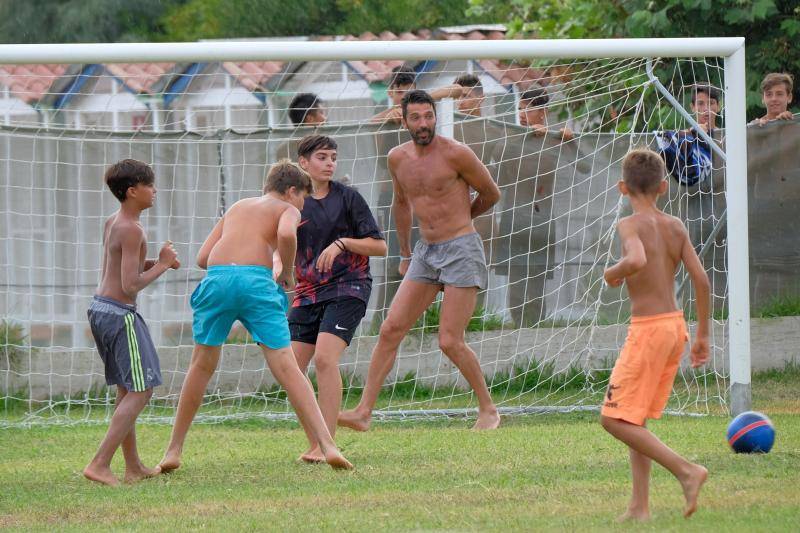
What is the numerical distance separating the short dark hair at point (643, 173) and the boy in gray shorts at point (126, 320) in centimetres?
248

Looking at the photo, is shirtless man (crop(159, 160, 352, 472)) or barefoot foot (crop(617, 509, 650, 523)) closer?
barefoot foot (crop(617, 509, 650, 523))

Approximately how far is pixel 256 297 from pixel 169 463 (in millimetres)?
1014

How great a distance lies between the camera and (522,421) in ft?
29.4

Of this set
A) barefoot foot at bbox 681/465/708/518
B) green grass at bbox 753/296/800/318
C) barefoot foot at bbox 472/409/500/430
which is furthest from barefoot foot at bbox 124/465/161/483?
green grass at bbox 753/296/800/318

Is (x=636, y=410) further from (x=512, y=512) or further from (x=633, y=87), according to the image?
(x=633, y=87)

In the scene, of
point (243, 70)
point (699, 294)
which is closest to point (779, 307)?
point (699, 294)

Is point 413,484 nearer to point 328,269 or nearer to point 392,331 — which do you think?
point 328,269

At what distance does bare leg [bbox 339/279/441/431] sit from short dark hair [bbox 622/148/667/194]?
3045 mm

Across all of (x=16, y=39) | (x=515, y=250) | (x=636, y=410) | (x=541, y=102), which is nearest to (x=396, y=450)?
(x=636, y=410)

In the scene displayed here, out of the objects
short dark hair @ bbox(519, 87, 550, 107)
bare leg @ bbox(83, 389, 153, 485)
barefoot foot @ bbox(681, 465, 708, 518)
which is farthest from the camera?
short dark hair @ bbox(519, 87, 550, 107)

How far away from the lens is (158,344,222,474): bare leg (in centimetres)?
684

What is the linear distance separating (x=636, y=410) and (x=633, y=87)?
550 cm

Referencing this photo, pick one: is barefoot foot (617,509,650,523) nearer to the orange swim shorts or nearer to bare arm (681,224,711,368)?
the orange swim shorts

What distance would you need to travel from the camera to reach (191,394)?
6852 mm
